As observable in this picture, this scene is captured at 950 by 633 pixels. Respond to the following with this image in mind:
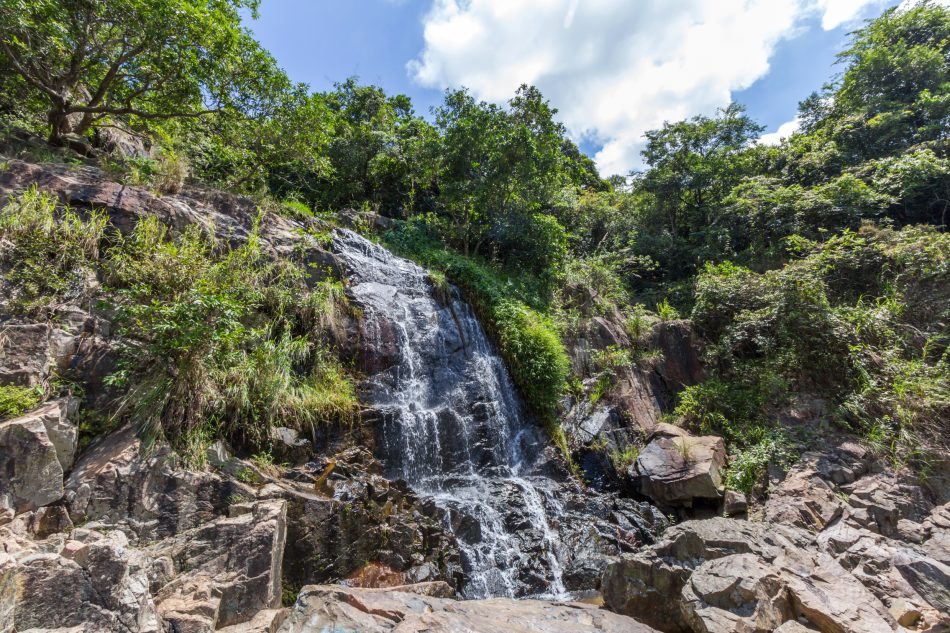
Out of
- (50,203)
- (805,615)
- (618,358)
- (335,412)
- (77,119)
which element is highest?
(77,119)

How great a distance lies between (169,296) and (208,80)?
5231mm

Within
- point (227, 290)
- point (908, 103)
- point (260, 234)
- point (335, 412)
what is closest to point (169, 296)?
point (227, 290)

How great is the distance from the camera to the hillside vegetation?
5.11 meters

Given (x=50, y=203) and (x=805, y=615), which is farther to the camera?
(x=50, y=203)

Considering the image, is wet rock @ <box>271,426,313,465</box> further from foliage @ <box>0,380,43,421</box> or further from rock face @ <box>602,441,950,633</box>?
rock face @ <box>602,441,950,633</box>

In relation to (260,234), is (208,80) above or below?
above

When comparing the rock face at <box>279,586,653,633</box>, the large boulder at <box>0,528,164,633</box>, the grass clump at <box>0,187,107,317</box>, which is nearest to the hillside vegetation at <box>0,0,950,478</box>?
the grass clump at <box>0,187,107,317</box>

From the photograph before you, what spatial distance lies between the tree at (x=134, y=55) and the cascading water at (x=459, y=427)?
12.2 ft

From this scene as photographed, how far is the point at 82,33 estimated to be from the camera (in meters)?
6.52

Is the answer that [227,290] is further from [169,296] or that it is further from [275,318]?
[275,318]

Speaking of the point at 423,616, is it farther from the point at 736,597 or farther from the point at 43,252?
the point at 43,252

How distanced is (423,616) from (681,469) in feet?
17.9

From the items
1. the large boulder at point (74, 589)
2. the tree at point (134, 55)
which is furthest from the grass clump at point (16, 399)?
the tree at point (134, 55)

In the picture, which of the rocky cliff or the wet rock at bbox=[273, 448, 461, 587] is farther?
the wet rock at bbox=[273, 448, 461, 587]
